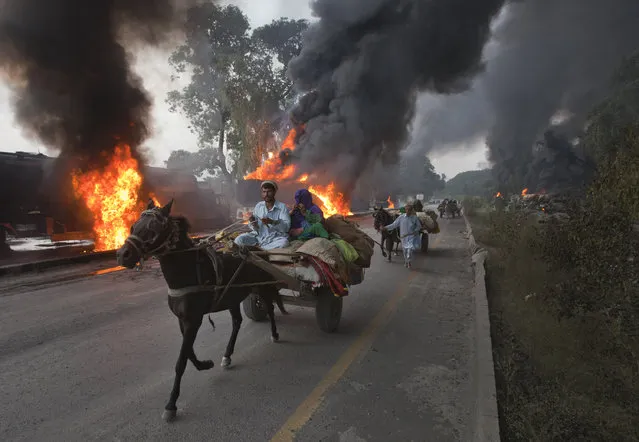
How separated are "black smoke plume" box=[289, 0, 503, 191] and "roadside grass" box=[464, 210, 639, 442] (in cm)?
2323

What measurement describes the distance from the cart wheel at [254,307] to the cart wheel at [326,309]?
A: 3.57ft

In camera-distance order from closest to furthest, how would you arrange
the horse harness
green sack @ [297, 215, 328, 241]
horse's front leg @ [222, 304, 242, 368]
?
the horse harness → horse's front leg @ [222, 304, 242, 368] → green sack @ [297, 215, 328, 241]

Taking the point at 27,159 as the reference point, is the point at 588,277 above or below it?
below

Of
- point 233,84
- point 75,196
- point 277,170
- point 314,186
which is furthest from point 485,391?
point 233,84

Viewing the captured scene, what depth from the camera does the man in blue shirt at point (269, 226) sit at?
17.5 feet

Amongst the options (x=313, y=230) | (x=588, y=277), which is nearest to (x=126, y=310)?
(x=313, y=230)

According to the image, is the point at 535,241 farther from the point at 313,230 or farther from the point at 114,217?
the point at 114,217

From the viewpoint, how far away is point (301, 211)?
5711 mm

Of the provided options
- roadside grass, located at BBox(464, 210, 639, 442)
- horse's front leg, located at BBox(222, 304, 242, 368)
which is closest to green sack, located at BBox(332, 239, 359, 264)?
horse's front leg, located at BBox(222, 304, 242, 368)

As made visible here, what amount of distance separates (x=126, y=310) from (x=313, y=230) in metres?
3.92

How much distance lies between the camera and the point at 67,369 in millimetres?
4312

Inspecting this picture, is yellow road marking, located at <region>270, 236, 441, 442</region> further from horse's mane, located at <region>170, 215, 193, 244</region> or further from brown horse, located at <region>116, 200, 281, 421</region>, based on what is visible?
horse's mane, located at <region>170, 215, 193, 244</region>

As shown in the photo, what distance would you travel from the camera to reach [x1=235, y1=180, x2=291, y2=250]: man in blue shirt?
534cm

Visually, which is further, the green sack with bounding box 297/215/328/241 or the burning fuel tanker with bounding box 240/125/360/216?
the burning fuel tanker with bounding box 240/125/360/216
